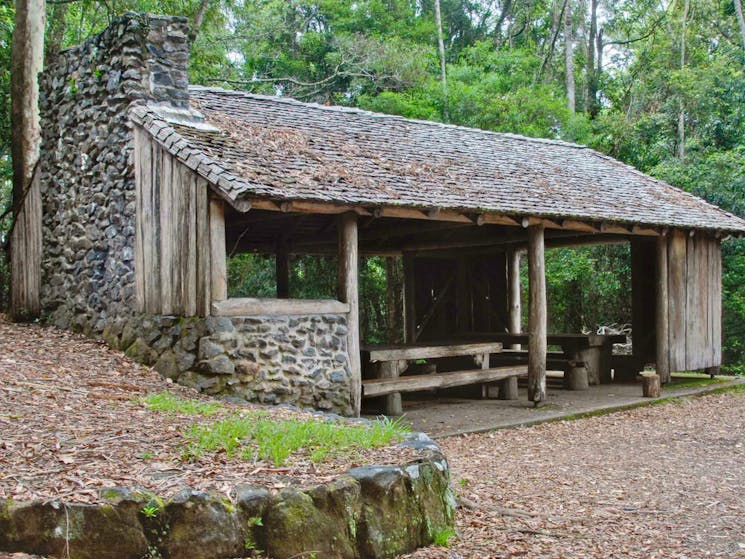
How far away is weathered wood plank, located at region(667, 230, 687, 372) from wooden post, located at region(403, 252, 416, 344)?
471cm

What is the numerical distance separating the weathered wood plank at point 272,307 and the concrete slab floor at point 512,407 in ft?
5.51

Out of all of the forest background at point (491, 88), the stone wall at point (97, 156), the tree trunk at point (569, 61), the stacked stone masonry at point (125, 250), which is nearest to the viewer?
the stacked stone masonry at point (125, 250)

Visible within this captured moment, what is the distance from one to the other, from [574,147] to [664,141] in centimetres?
663

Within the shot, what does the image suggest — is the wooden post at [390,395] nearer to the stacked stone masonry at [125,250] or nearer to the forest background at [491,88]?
the stacked stone masonry at [125,250]

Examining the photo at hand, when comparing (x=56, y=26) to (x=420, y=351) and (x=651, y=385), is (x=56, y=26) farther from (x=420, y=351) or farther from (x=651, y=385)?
(x=651, y=385)

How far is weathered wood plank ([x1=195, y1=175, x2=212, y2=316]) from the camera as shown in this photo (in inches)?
346

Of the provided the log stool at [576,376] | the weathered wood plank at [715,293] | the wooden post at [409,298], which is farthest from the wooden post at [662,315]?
the wooden post at [409,298]

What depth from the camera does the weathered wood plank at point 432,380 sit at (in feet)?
33.7

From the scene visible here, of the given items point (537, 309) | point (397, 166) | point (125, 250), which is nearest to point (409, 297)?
A: point (537, 309)

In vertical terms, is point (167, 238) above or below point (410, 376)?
above

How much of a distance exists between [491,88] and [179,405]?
17.8 metres

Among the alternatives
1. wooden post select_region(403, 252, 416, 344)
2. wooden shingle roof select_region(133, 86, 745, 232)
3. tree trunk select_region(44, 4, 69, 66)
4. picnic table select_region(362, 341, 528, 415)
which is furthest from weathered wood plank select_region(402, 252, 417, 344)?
tree trunk select_region(44, 4, 69, 66)

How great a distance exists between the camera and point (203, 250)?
8.84 m

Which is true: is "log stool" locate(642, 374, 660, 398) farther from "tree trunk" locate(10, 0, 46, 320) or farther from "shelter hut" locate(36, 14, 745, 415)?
"tree trunk" locate(10, 0, 46, 320)
